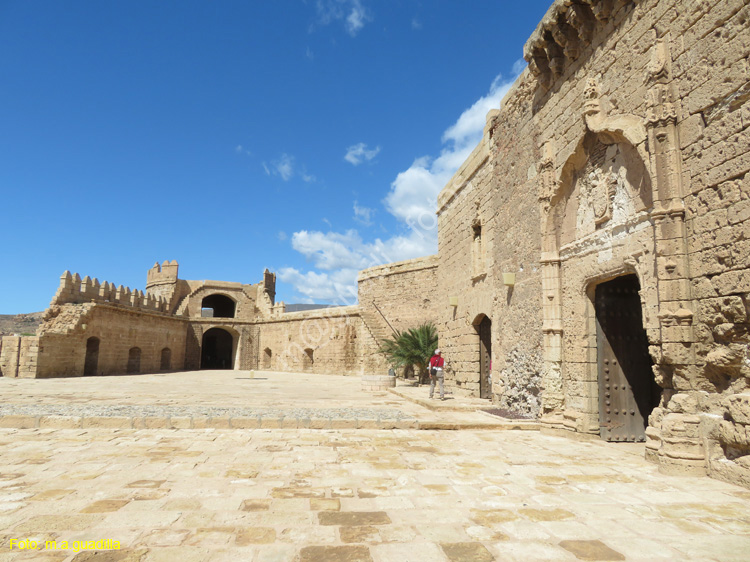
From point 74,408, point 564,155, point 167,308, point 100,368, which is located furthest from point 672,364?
point 167,308

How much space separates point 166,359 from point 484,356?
20.0 metres

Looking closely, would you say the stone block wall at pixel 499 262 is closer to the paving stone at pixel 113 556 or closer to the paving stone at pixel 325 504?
the paving stone at pixel 325 504

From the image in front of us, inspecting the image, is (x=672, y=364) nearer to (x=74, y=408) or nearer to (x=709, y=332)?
(x=709, y=332)

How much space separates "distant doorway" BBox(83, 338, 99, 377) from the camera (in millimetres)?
18797

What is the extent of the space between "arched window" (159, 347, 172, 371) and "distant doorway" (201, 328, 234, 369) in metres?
8.71

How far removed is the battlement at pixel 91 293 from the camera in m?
17.7

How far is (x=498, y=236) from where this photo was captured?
945 cm

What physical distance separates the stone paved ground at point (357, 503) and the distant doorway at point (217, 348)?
97.6 ft

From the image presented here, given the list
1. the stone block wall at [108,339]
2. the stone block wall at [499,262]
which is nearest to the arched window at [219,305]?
the stone block wall at [108,339]

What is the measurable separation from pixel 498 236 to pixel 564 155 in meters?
2.71

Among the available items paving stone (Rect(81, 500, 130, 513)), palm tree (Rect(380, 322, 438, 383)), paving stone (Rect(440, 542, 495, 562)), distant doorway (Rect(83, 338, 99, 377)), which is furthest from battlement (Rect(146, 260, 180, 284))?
paving stone (Rect(440, 542, 495, 562))

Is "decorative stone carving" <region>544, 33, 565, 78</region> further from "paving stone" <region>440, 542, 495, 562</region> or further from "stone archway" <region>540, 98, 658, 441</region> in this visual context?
"paving stone" <region>440, 542, 495, 562</region>

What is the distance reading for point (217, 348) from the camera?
34.9 metres

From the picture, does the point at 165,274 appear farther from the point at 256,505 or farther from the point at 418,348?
the point at 256,505
